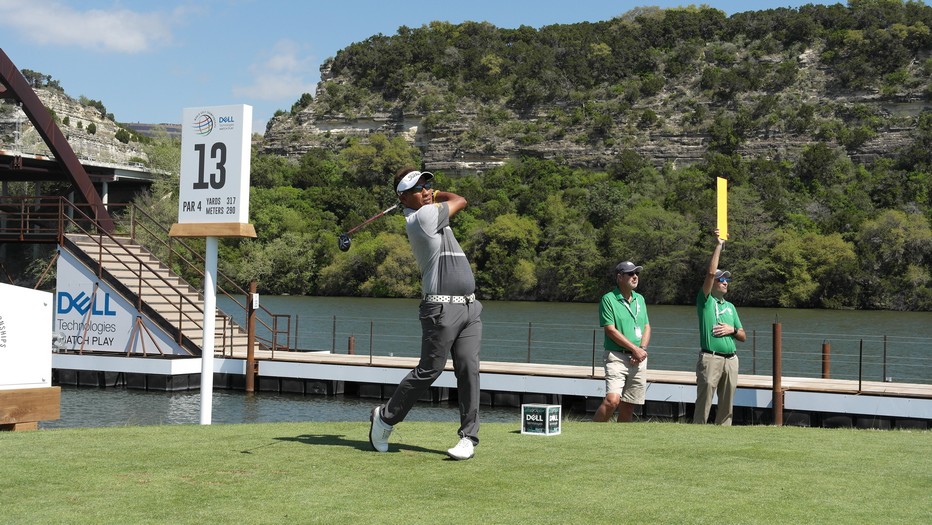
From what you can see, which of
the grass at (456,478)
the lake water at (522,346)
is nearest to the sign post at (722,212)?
the grass at (456,478)

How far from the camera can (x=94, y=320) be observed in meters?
26.8

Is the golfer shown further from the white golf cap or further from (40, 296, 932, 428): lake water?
(40, 296, 932, 428): lake water

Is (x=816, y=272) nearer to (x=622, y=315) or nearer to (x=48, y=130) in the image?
(x=48, y=130)

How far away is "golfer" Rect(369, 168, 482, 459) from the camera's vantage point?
7.47 meters

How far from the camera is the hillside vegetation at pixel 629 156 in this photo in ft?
252

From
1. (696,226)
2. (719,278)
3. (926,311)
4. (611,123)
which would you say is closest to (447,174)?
(611,123)


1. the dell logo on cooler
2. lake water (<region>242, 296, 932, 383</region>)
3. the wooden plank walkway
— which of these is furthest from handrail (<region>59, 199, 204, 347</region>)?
lake water (<region>242, 296, 932, 383</region>)

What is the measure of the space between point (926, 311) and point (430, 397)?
55.0m

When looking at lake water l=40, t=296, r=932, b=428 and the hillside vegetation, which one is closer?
lake water l=40, t=296, r=932, b=428

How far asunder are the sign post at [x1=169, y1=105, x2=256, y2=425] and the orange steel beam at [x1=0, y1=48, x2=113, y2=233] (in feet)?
68.2

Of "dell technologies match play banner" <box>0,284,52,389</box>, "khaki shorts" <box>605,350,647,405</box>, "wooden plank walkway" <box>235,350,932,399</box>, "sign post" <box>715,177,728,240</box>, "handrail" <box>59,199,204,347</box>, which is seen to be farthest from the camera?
"handrail" <box>59,199,204,347</box>

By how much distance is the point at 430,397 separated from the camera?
23812mm

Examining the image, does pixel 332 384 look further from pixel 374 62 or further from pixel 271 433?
pixel 374 62

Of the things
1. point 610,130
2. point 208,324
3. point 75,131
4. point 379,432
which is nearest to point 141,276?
point 208,324
